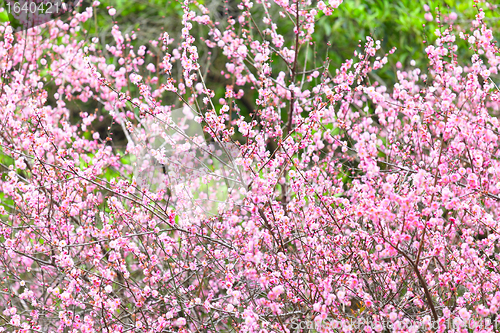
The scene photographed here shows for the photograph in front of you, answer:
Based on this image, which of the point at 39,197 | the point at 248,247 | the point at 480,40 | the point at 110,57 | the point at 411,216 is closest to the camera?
the point at 411,216

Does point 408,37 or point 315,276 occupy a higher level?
point 408,37

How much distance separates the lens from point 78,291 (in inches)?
103

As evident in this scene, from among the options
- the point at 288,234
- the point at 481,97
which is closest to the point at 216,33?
the point at 288,234

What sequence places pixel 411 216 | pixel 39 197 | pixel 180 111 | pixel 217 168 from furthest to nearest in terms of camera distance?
pixel 180 111
pixel 217 168
pixel 39 197
pixel 411 216

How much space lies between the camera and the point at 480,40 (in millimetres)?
2854

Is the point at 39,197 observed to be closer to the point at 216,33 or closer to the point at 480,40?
the point at 216,33

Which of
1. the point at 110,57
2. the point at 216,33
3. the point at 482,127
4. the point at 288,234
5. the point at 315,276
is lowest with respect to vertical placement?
the point at 315,276

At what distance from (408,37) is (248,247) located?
14.7 ft

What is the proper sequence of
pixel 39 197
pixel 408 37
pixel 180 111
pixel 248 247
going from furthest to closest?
1. pixel 408 37
2. pixel 180 111
3. pixel 39 197
4. pixel 248 247

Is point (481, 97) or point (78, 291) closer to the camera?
point (78, 291)

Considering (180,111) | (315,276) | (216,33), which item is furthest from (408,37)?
(315,276)

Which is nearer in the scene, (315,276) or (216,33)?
(315,276)

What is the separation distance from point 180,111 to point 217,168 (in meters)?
0.89

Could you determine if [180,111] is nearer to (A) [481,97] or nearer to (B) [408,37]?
(A) [481,97]
